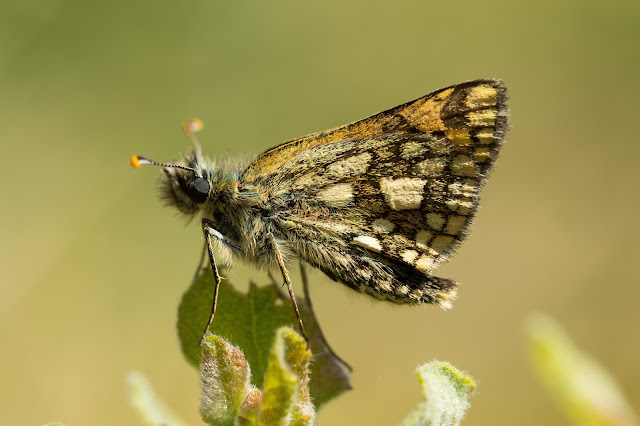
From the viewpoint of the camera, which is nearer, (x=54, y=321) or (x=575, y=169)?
(x=54, y=321)

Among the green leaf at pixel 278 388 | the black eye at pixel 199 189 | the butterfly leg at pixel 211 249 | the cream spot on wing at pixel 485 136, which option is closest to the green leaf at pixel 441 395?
the green leaf at pixel 278 388

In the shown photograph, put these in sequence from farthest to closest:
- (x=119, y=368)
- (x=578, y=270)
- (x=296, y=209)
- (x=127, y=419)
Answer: (x=578, y=270), (x=119, y=368), (x=127, y=419), (x=296, y=209)

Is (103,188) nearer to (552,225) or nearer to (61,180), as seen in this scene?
(61,180)

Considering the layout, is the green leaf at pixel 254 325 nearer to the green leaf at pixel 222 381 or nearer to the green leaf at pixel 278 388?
the green leaf at pixel 222 381

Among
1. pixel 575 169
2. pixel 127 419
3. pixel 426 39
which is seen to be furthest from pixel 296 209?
pixel 426 39

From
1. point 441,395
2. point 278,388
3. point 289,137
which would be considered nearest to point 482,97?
point 441,395

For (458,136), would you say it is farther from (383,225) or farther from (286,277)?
(286,277)

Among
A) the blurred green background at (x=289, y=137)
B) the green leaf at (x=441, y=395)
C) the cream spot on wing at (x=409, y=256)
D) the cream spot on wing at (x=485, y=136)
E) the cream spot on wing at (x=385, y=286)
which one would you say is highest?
the blurred green background at (x=289, y=137)
